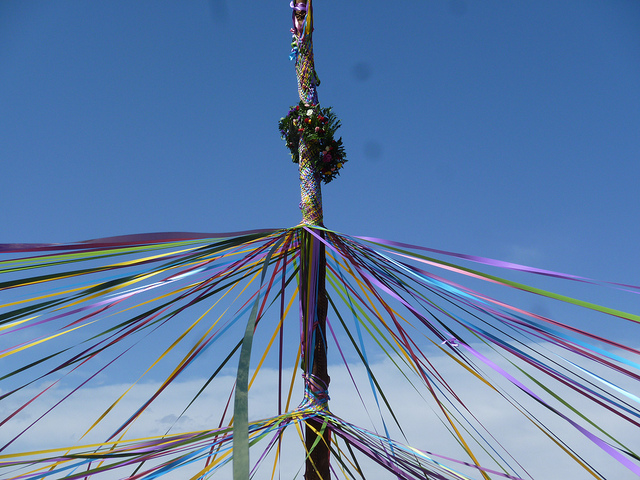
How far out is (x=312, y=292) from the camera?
13.8ft

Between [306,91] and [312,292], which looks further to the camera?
[306,91]

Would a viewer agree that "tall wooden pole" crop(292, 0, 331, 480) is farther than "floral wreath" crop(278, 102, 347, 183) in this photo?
No

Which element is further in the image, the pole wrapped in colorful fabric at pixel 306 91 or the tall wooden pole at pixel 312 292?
the pole wrapped in colorful fabric at pixel 306 91

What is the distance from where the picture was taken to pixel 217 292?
446cm

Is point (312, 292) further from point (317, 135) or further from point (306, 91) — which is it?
point (306, 91)

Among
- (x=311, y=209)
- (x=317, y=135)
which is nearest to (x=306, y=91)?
(x=317, y=135)

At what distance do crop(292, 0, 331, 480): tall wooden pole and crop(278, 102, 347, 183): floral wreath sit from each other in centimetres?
6

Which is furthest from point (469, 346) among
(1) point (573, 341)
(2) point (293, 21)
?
(2) point (293, 21)

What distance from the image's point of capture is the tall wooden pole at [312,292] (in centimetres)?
396

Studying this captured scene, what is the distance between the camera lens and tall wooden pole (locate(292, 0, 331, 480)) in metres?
3.96

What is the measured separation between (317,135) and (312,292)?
157 centimetres

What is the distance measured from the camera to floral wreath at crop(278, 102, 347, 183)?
4.77 metres

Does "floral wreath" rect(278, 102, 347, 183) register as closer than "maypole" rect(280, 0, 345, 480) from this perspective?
No

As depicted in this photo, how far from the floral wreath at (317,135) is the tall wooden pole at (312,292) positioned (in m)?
0.06
